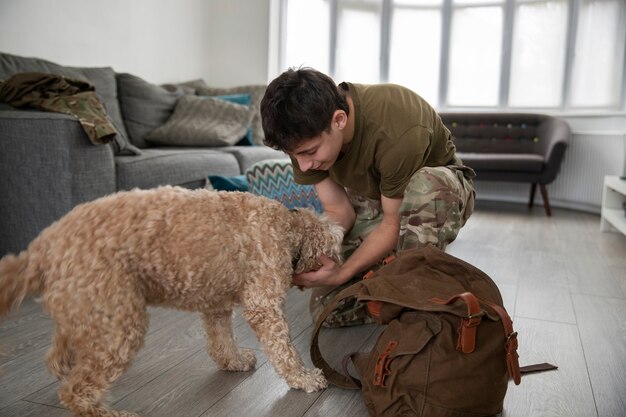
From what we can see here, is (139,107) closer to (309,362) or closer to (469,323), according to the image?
(309,362)

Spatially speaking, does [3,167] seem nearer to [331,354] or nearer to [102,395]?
[102,395]

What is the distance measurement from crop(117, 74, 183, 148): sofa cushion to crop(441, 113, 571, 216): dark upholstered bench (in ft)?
9.75

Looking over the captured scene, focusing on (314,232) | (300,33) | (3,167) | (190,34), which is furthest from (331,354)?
(300,33)

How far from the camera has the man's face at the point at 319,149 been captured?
1.57 m

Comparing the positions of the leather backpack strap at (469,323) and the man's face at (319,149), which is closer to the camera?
the leather backpack strap at (469,323)

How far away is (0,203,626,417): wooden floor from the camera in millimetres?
1446

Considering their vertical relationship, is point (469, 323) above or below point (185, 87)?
below

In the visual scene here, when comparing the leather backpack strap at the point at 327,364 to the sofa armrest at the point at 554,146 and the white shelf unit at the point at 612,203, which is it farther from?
the sofa armrest at the point at 554,146

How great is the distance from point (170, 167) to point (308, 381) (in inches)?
79.0

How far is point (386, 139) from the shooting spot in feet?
5.78

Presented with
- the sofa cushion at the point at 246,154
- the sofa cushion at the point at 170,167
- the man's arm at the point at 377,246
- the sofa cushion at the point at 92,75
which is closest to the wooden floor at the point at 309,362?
the man's arm at the point at 377,246

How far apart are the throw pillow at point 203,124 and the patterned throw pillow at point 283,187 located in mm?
1155

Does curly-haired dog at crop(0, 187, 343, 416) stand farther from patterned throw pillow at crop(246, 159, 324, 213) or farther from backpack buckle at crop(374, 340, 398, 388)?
patterned throw pillow at crop(246, 159, 324, 213)

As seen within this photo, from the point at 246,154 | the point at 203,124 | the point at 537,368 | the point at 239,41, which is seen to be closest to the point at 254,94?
the point at 203,124
